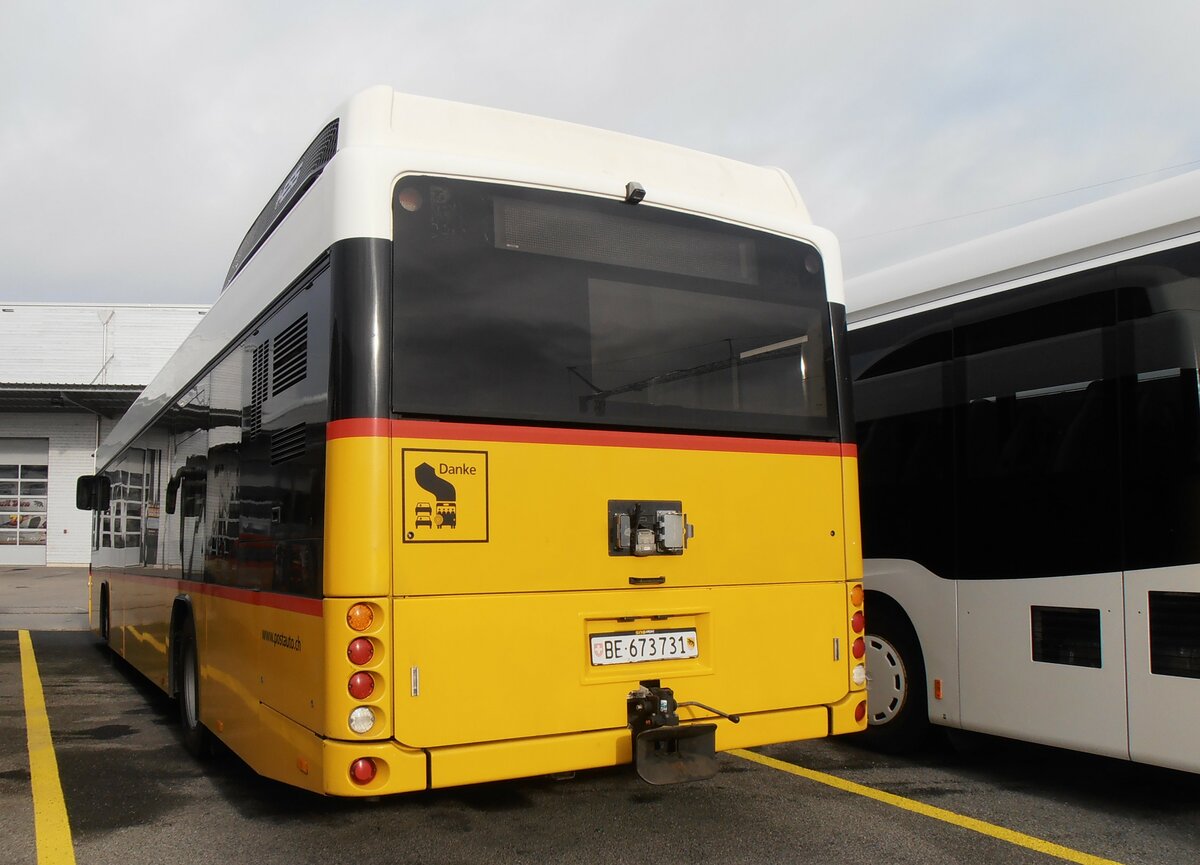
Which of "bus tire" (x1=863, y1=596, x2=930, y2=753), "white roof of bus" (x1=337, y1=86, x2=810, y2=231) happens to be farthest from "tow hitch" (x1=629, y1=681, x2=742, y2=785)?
"white roof of bus" (x1=337, y1=86, x2=810, y2=231)

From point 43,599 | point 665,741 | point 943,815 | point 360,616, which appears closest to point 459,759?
point 360,616

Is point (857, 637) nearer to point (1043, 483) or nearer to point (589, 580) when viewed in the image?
point (1043, 483)

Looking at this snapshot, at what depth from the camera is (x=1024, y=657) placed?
555cm

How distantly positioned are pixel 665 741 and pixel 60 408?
3017 centimetres

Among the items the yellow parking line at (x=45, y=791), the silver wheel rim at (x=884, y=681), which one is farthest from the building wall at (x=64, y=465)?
the silver wheel rim at (x=884, y=681)

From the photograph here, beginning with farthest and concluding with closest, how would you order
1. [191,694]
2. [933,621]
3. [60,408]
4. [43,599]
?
1. [60,408]
2. [43,599]
3. [191,694]
4. [933,621]

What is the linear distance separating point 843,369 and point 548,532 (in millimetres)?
1945

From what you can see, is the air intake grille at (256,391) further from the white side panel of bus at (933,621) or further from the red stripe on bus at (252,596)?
the white side panel of bus at (933,621)

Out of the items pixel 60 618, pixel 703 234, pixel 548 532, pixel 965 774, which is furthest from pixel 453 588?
pixel 60 618

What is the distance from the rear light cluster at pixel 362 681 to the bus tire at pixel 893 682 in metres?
3.43

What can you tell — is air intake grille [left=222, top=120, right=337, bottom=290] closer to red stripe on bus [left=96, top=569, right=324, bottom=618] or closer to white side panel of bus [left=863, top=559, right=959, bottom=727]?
red stripe on bus [left=96, top=569, right=324, bottom=618]

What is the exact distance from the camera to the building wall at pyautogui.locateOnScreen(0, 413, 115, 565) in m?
29.8

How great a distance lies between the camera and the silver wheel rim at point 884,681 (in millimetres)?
6426

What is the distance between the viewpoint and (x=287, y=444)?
4.63 meters
